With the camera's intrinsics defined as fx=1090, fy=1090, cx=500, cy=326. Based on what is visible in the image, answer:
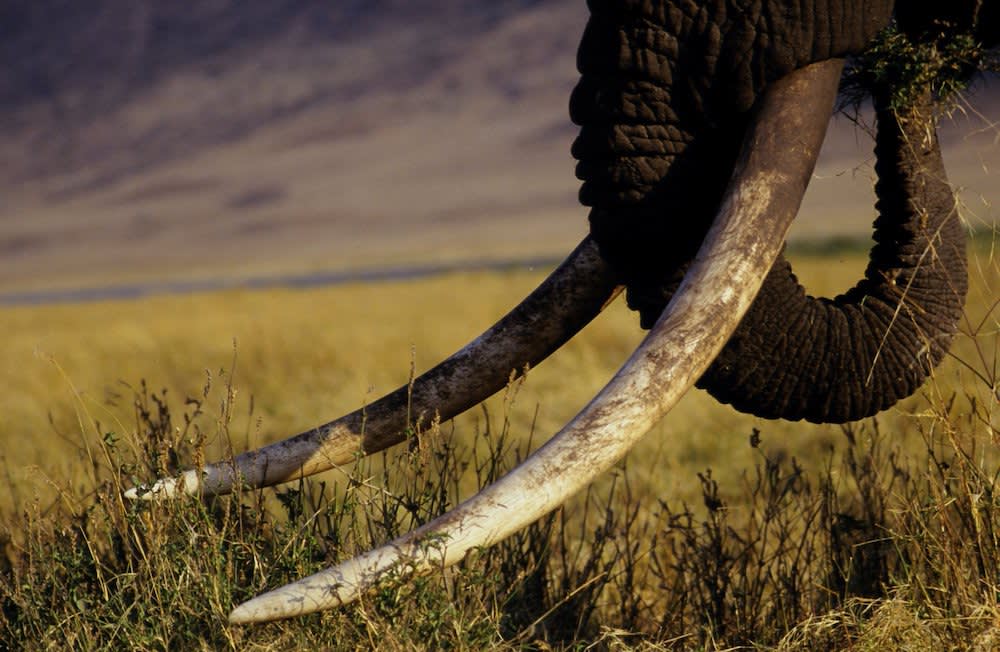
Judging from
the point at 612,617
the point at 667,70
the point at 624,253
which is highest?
the point at 667,70

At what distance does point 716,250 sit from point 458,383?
1132 mm

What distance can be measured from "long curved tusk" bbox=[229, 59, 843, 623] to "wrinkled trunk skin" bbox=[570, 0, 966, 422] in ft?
0.38

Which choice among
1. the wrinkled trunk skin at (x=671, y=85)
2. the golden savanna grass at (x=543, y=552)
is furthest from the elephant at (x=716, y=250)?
the golden savanna grass at (x=543, y=552)

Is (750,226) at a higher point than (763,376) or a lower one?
higher

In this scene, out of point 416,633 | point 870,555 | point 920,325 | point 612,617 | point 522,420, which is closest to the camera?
point 416,633

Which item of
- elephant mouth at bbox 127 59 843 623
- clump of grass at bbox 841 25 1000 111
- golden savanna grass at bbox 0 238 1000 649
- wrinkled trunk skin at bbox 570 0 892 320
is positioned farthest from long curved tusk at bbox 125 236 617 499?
clump of grass at bbox 841 25 1000 111

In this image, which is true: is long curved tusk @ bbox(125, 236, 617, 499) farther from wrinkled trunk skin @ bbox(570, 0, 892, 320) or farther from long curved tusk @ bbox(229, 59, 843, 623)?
long curved tusk @ bbox(229, 59, 843, 623)

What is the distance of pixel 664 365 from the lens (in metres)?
2.65

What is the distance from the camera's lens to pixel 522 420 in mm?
10531

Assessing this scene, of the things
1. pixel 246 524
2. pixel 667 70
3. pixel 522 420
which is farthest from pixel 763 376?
pixel 522 420

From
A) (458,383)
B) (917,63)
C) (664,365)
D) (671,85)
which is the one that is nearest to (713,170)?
(671,85)

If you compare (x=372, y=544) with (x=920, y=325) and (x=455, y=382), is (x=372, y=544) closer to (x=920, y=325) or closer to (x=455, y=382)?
(x=455, y=382)

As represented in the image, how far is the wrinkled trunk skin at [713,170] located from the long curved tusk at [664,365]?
12cm

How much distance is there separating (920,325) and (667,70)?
117 cm
